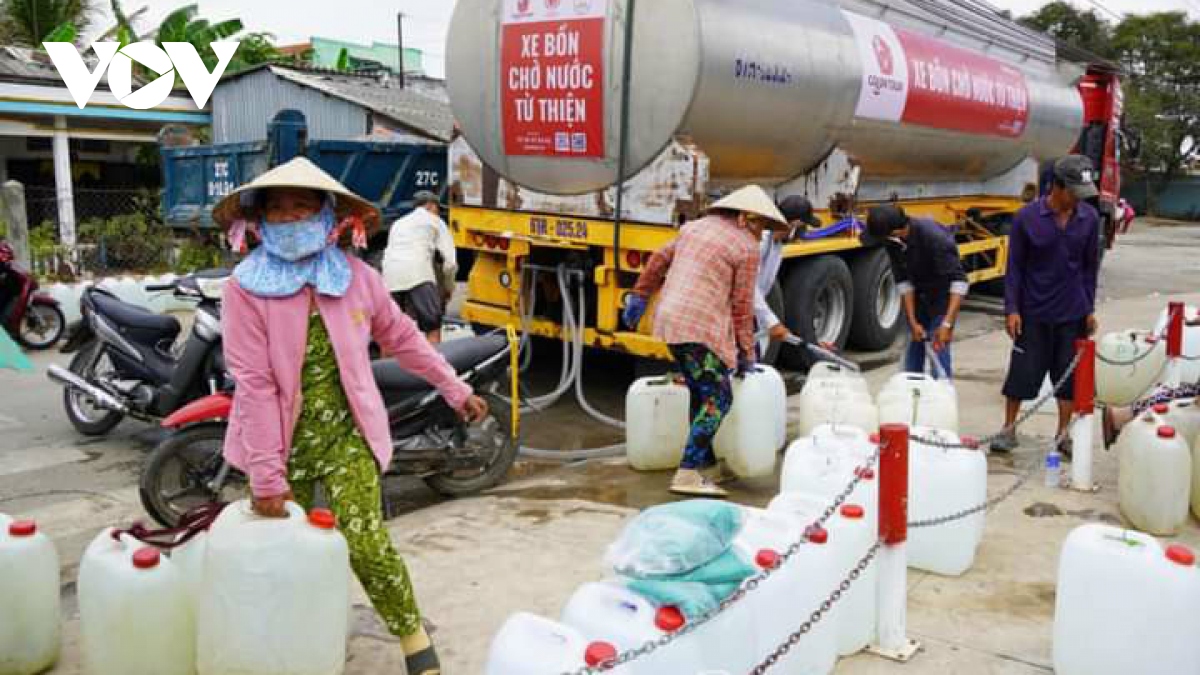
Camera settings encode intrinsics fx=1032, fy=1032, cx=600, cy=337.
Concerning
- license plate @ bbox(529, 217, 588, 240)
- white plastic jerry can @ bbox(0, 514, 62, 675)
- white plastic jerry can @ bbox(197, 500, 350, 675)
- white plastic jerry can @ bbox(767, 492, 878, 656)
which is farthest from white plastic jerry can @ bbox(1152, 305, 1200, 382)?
white plastic jerry can @ bbox(0, 514, 62, 675)

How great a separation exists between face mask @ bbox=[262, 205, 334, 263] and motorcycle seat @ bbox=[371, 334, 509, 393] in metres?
1.92

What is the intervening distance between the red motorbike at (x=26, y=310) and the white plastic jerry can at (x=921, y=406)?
7.48 metres

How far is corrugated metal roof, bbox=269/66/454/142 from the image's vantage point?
14.3m

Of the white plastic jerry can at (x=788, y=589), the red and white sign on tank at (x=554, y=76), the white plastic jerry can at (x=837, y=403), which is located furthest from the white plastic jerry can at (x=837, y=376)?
the white plastic jerry can at (x=788, y=589)

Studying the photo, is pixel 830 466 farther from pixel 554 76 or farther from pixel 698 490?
pixel 554 76

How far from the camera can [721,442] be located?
561 cm

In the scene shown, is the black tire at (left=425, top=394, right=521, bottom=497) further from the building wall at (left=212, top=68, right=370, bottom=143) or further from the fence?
the building wall at (left=212, top=68, right=370, bottom=143)

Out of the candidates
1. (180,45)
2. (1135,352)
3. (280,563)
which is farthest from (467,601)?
(180,45)

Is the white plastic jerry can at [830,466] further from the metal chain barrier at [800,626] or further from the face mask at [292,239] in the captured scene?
the face mask at [292,239]

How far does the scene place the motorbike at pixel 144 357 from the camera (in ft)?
18.0

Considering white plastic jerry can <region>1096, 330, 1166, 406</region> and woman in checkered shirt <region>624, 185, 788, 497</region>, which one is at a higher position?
woman in checkered shirt <region>624, 185, 788, 497</region>

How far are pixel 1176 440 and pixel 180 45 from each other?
20.8 meters

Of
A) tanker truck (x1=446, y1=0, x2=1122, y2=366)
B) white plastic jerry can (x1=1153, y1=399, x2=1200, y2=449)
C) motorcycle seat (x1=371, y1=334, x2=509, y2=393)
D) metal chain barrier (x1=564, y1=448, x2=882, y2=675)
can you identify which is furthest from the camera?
tanker truck (x1=446, y1=0, x2=1122, y2=366)

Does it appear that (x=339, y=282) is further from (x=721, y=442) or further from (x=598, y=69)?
(x=598, y=69)
